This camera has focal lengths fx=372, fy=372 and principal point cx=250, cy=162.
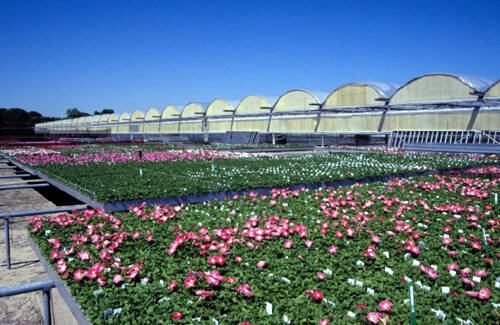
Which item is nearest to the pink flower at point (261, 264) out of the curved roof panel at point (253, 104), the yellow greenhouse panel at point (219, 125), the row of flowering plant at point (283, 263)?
the row of flowering plant at point (283, 263)

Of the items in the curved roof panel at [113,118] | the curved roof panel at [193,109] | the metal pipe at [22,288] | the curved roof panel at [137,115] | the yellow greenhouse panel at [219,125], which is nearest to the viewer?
the metal pipe at [22,288]

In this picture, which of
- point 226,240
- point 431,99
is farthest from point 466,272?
point 431,99

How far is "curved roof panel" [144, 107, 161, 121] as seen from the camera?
55016 millimetres

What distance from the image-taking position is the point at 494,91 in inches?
837

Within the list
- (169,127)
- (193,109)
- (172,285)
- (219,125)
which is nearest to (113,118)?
(169,127)

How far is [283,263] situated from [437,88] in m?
23.9

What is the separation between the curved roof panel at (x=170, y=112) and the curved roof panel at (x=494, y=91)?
1426 inches

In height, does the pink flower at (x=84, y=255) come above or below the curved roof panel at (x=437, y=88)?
below

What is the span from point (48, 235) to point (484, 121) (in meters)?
23.6

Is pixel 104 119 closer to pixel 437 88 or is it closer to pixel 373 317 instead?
pixel 437 88

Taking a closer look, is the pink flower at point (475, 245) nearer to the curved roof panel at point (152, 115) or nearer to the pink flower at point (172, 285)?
the pink flower at point (172, 285)

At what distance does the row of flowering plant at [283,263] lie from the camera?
115 inches

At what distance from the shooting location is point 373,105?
27.0 metres

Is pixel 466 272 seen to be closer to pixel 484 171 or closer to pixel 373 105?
pixel 484 171
